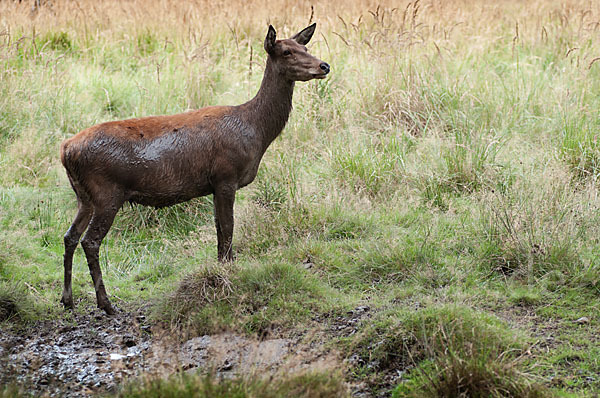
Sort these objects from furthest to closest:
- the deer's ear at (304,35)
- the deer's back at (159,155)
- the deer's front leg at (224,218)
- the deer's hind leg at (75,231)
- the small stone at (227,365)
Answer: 1. the deer's ear at (304,35)
2. the deer's front leg at (224,218)
3. the deer's hind leg at (75,231)
4. the deer's back at (159,155)
5. the small stone at (227,365)

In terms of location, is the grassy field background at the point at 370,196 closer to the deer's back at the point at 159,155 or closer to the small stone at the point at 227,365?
the small stone at the point at 227,365

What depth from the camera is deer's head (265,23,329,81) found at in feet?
20.2

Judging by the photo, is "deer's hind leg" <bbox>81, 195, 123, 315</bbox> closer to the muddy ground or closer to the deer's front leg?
the muddy ground

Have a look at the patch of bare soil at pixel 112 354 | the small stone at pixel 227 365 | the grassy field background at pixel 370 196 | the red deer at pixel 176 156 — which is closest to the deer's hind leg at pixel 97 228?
the red deer at pixel 176 156

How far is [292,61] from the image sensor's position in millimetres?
6250

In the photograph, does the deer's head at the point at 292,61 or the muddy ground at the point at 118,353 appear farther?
the deer's head at the point at 292,61

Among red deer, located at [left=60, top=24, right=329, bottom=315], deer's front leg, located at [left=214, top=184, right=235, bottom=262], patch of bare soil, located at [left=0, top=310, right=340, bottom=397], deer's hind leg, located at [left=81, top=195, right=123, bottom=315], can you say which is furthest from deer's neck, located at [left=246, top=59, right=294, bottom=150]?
patch of bare soil, located at [left=0, top=310, right=340, bottom=397]

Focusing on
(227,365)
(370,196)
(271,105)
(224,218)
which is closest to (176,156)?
(224,218)

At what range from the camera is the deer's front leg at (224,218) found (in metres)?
6.10

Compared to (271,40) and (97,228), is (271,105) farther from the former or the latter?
(97,228)

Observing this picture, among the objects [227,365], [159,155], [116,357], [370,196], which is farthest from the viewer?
[370,196]

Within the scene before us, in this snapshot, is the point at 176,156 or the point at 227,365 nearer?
the point at 227,365

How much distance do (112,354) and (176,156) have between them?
1.65m

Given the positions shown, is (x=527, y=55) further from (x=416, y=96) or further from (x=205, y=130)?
(x=205, y=130)
